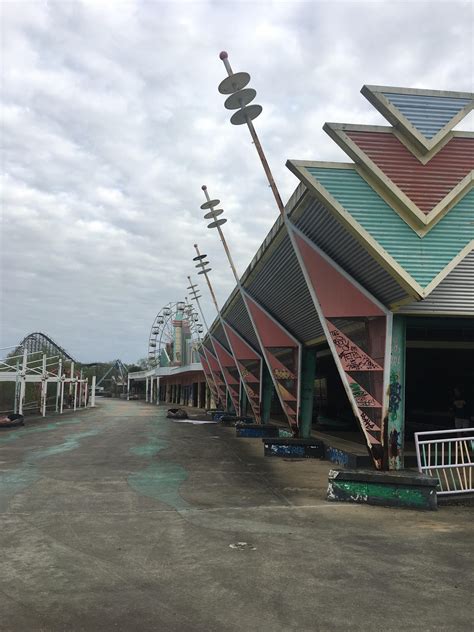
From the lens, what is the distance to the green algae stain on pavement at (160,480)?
9.35m

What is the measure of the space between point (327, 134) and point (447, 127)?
7.88 feet

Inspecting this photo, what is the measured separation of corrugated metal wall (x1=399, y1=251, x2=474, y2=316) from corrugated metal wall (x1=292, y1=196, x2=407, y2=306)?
67 centimetres

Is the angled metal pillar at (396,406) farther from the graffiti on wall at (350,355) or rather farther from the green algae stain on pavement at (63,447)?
the green algae stain on pavement at (63,447)

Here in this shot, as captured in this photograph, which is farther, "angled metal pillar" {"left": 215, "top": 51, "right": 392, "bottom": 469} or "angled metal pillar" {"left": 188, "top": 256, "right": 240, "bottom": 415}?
"angled metal pillar" {"left": 188, "top": 256, "right": 240, "bottom": 415}

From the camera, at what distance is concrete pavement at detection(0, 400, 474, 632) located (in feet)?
14.4

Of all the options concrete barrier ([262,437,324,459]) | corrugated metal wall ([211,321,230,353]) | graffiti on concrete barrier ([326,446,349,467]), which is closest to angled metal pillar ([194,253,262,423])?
corrugated metal wall ([211,321,230,353])

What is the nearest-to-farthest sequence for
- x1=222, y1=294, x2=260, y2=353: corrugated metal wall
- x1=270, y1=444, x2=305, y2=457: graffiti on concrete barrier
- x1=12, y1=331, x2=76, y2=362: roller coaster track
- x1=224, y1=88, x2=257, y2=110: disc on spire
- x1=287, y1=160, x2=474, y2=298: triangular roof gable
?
x1=287, y1=160, x2=474, y2=298: triangular roof gable
x1=224, y1=88, x2=257, y2=110: disc on spire
x1=270, y1=444, x2=305, y2=457: graffiti on concrete barrier
x1=222, y1=294, x2=260, y2=353: corrugated metal wall
x1=12, y1=331, x2=76, y2=362: roller coaster track

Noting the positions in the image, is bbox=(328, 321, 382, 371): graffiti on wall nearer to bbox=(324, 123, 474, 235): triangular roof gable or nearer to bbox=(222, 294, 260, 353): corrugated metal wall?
bbox=(324, 123, 474, 235): triangular roof gable

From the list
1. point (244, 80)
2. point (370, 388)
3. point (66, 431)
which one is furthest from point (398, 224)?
point (66, 431)

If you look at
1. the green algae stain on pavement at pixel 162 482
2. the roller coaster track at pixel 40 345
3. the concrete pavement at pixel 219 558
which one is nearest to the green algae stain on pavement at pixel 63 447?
the concrete pavement at pixel 219 558

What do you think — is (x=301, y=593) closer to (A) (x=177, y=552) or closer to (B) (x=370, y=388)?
(A) (x=177, y=552)

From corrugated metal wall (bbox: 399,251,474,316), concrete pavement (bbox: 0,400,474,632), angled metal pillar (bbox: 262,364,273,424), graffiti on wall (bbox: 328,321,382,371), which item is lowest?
concrete pavement (bbox: 0,400,474,632)

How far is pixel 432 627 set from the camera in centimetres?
419

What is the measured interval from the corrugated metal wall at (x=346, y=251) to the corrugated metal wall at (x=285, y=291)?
5.00ft
